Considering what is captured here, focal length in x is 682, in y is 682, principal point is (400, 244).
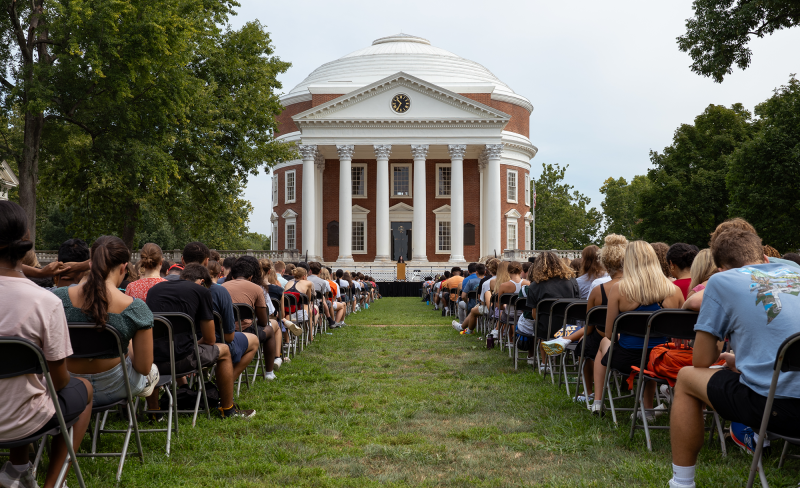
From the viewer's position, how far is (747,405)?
3.97 metres

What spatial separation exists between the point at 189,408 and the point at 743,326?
17.5ft

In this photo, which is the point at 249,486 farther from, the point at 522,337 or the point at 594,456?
the point at 522,337

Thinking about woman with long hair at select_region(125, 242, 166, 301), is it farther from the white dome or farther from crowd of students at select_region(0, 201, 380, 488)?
the white dome

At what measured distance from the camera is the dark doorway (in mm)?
57094

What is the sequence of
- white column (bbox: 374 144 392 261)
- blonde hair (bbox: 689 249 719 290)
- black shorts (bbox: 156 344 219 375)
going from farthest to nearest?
white column (bbox: 374 144 392 261)
black shorts (bbox: 156 344 219 375)
blonde hair (bbox: 689 249 719 290)

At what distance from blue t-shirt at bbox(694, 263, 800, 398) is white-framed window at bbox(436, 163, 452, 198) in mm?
53179

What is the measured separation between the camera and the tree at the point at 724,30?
20.2 m

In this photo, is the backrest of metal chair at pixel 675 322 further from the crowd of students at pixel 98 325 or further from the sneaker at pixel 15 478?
the sneaker at pixel 15 478

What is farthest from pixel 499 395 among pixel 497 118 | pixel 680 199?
pixel 497 118

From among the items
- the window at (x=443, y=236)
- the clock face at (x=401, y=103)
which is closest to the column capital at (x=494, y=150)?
the clock face at (x=401, y=103)

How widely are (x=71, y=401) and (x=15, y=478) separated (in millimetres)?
513

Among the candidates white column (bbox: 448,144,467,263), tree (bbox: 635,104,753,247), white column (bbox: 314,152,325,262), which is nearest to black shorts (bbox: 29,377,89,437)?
tree (bbox: 635,104,753,247)

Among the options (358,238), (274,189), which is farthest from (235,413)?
(274,189)

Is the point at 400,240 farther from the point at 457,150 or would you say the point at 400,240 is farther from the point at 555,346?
the point at 555,346
